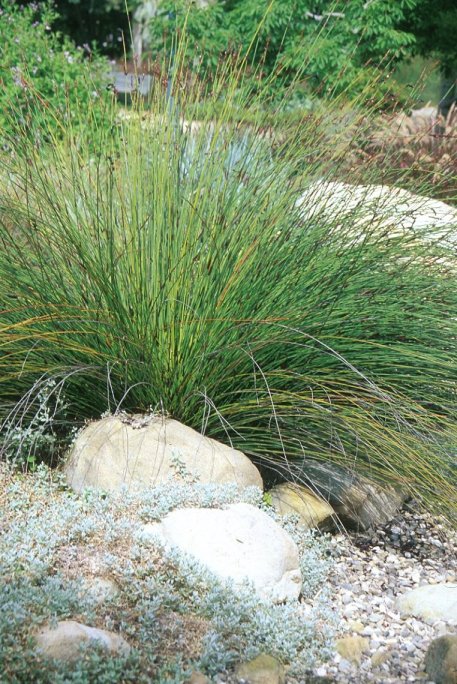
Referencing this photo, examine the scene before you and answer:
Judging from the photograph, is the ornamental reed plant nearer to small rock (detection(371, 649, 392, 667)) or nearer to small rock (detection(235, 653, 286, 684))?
small rock (detection(371, 649, 392, 667))

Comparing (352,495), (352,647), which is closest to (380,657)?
(352,647)

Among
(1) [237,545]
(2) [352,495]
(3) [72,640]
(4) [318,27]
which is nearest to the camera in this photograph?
(3) [72,640]

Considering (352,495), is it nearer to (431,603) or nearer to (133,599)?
(431,603)

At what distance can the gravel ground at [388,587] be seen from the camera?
301 centimetres

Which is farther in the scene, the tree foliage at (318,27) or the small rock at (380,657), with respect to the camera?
the tree foliage at (318,27)

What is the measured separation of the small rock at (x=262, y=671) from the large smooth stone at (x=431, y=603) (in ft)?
2.54

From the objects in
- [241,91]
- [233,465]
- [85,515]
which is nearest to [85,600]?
[85,515]

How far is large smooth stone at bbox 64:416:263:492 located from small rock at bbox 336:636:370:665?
0.77m

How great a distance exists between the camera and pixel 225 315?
3764 millimetres

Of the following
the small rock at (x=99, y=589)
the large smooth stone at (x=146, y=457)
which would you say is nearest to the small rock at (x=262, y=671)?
the small rock at (x=99, y=589)

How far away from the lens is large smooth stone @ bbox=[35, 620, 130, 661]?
255 centimetres

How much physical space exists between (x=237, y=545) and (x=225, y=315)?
1007mm

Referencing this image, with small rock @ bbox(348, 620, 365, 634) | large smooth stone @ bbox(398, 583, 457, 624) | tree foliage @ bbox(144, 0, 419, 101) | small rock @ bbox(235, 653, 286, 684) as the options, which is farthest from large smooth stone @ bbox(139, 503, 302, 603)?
tree foliage @ bbox(144, 0, 419, 101)

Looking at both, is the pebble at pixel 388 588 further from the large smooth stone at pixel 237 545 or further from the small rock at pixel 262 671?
the large smooth stone at pixel 237 545
